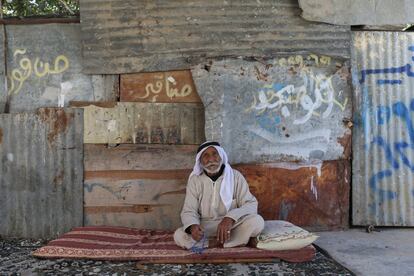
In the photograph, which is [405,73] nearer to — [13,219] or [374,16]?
[374,16]

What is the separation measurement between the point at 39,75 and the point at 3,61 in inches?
15.8

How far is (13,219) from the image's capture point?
16.6 ft

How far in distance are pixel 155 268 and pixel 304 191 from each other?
191 centimetres

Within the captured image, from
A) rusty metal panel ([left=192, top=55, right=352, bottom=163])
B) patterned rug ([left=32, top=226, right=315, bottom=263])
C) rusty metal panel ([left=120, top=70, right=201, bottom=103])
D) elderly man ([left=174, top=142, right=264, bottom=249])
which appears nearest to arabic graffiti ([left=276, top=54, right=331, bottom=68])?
rusty metal panel ([left=192, top=55, right=352, bottom=163])

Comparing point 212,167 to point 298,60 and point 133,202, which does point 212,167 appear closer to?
point 133,202

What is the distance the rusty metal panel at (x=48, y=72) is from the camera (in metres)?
5.06

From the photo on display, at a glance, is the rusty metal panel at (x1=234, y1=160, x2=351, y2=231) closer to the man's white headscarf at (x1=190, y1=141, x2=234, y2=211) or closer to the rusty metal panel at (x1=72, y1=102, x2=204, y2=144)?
the man's white headscarf at (x1=190, y1=141, x2=234, y2=211)

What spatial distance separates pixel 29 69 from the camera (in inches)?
200

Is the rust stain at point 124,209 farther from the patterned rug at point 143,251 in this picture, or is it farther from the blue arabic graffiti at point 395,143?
the blue arabic graffiti at point 395,143

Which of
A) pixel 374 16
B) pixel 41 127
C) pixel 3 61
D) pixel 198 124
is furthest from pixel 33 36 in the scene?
pixel 374 16

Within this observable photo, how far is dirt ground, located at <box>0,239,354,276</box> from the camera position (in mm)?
3789

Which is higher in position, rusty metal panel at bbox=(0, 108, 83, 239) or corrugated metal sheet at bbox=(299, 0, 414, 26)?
corrugated metal sheet at bbox=(299, 0, 414, 26)

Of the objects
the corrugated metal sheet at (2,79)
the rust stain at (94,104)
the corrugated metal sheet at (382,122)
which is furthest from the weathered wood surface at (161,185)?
the corrugated metal sheet at (2,79)

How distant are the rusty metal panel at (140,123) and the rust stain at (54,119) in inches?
7.5
